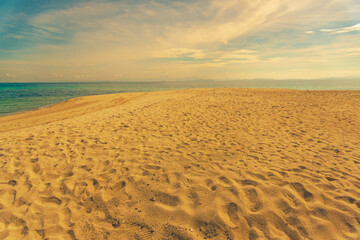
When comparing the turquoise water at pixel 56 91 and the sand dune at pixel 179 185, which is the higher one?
the turquoise water at pixel 56 91

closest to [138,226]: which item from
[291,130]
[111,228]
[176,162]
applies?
[111,228]

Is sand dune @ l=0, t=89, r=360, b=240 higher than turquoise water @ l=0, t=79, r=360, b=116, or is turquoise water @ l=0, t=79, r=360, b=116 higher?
turquoise water @ l=0, t=79, r=360, b=116

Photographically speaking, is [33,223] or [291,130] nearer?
[33,223]

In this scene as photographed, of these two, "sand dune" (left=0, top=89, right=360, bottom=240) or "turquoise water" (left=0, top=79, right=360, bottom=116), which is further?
"turquoise water" (left=0, top=79, right=360, bottom=116)

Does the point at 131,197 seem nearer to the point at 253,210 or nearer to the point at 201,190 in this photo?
the point at 201,190

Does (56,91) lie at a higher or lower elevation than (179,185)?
higher

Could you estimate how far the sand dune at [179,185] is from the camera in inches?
104

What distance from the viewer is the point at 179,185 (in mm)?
3543

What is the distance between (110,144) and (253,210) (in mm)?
4590

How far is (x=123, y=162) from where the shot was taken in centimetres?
450

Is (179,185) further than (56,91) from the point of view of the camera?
No

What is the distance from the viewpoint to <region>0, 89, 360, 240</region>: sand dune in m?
2.64

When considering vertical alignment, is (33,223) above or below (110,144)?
below

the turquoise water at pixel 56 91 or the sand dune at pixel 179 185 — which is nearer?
the sand dune at pixel 179 185
